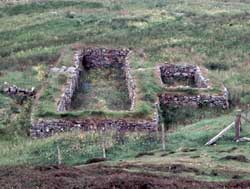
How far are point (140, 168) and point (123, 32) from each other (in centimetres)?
3042

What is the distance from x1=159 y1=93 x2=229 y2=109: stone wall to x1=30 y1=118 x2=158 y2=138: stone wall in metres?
5.11

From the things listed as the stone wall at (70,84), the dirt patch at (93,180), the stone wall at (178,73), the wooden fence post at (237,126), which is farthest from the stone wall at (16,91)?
the dirt patch at (93,180)

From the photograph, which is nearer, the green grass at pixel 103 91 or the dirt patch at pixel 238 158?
the dirt patch at pixel 238 158

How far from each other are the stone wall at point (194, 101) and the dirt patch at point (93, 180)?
578 inches

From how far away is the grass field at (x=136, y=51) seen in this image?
2966 centimetres

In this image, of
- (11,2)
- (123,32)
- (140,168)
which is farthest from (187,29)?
(140,168)

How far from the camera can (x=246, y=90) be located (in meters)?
40.6

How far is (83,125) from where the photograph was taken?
34.0 metres

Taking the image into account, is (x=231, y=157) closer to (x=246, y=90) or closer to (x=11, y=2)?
(x=246, y=90)

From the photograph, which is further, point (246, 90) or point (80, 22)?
point (80, 22)

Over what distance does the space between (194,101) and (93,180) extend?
18.1 m

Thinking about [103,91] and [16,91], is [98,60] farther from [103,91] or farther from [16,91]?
[16,91]

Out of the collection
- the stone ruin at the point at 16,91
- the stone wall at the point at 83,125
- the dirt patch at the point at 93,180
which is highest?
the dirt patch at the point at 93,180

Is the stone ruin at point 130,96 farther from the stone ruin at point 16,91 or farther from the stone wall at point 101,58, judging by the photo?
the stone ruin at point 16,91
